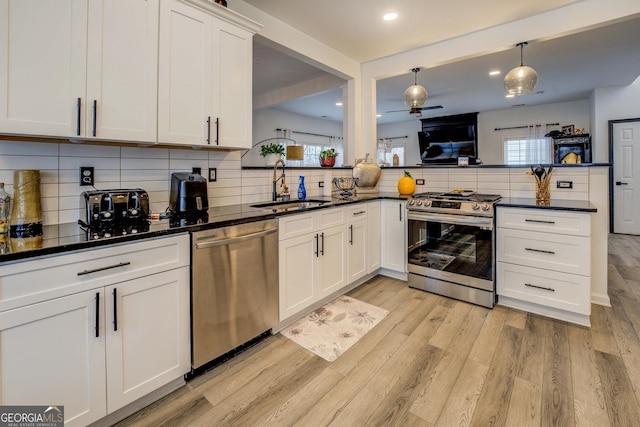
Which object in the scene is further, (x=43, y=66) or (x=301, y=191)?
(x=301, y=191)

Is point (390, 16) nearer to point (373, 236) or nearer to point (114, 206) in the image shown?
point (373, 236)

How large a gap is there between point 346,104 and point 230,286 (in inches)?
117

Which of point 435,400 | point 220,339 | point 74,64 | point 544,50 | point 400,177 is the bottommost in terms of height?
point 435,400

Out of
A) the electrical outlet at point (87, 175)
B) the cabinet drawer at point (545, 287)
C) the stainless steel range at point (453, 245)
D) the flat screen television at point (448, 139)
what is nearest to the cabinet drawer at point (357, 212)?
the stainless steel range at point (453, 245)

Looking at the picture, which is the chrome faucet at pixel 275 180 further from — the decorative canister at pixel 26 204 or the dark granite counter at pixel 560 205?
the dark granite counter at pixel 560 205

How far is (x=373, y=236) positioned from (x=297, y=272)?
121 cm

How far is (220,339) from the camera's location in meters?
1.79

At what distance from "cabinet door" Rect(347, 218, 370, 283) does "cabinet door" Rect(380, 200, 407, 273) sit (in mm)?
294

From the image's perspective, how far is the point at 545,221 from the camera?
7.96ft

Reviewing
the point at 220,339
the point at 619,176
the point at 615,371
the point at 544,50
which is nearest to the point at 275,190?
the point at 220,339

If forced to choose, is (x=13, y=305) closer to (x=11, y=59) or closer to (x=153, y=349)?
(x=153, y=349)

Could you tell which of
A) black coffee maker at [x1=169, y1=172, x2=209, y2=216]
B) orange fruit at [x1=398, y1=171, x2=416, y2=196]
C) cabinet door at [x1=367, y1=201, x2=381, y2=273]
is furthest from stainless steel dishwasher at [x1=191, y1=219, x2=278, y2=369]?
orange fruit at [x1=398, y1=171, x2=416, y2=196]

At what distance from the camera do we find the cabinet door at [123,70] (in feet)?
4.97

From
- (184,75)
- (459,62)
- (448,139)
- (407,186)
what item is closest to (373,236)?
(407,186)
